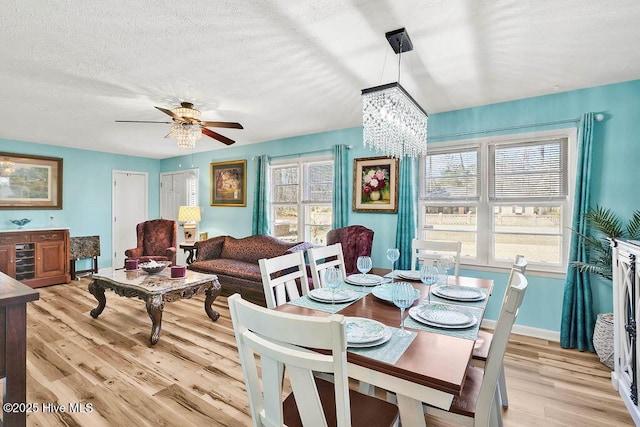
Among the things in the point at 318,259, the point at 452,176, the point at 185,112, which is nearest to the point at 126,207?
the point at 185,112

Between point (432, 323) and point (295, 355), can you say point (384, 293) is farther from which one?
point (295, 355)

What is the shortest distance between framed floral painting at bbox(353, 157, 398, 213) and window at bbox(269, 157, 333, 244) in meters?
0.50

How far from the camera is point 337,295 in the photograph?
187 cm

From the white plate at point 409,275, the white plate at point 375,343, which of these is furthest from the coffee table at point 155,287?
the white plate at point 375,343

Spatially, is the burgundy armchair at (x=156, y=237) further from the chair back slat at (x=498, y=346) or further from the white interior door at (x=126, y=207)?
the chair back slat at (x=498, y=346)

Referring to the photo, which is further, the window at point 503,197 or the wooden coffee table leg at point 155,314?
the window at point 503,197

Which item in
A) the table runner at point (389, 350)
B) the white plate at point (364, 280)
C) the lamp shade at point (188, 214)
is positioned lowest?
the table runner at point (389, 350)

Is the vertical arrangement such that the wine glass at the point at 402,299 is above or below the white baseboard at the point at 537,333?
above

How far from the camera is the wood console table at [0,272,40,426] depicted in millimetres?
1208

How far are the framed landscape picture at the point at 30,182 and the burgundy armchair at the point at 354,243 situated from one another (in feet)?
17.3

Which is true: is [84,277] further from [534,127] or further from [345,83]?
[534,127]

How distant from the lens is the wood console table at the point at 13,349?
121 cm

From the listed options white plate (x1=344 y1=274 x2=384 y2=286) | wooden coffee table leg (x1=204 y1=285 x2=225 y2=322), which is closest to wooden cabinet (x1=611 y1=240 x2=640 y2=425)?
white plate (x1=344 y1=274 x2=384 y2=286)

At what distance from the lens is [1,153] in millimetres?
4875
